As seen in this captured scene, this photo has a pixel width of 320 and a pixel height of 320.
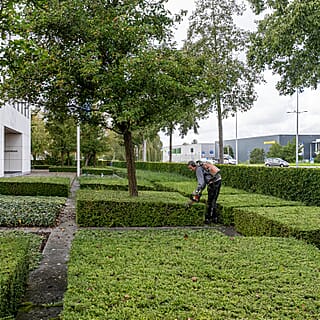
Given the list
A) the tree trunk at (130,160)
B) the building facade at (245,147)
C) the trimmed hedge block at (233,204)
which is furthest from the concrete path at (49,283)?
the building facade at (245,147)

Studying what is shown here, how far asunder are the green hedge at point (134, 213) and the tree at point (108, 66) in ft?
5.70

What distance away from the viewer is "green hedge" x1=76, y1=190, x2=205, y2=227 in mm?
8430

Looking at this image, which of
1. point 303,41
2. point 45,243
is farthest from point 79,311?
point 303,41

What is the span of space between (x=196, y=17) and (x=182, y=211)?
47.1 feet

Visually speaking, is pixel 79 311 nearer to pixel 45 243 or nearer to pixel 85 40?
pixel 45 243

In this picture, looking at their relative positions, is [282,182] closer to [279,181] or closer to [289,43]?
[279,181]

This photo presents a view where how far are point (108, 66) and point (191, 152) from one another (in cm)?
5800

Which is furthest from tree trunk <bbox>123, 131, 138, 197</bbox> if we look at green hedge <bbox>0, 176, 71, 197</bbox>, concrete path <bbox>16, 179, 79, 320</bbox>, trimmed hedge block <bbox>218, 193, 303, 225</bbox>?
green hedge <bbox>0, 176, 71, 197</bbox>

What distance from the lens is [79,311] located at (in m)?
2.71

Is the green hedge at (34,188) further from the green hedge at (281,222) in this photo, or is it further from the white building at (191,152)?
the white building at (191,152)

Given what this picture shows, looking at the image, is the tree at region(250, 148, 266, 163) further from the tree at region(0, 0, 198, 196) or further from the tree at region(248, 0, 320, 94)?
the tree at region(0, 0, 198, 196)

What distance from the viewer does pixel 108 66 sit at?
8.22 meters

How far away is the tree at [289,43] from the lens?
35.4 feet

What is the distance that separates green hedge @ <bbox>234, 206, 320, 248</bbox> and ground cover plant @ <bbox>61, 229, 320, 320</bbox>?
0.92 meters
